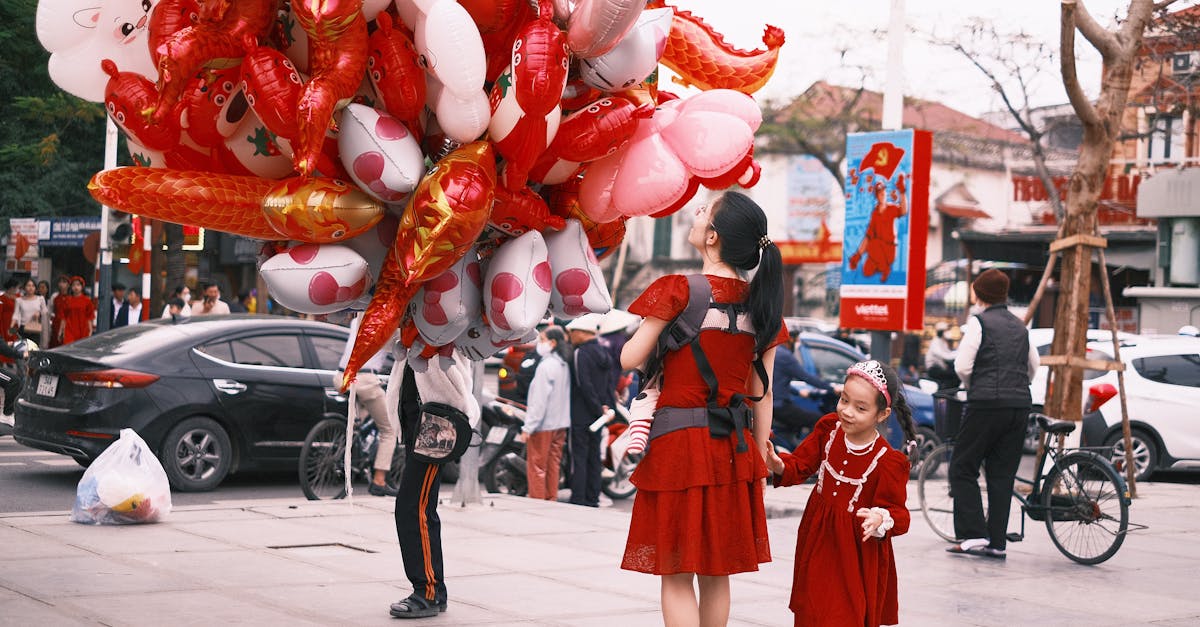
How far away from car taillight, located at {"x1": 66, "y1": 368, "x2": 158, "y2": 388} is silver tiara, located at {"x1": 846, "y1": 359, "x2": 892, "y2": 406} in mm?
7351

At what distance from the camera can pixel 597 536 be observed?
928 cm

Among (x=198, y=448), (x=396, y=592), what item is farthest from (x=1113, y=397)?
(x=396, y=592)

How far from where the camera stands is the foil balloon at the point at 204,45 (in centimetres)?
472

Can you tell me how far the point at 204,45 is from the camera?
477cm

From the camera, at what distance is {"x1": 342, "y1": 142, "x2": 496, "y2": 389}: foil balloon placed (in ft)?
16.0

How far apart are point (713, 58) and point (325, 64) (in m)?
1.81

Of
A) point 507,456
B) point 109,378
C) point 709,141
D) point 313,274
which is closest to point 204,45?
point 313,274

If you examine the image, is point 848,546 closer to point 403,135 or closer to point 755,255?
point 755,255

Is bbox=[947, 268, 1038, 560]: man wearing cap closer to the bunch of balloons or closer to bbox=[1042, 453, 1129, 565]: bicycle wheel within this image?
bbox=[1042, 453, 1129, 565]: bicycle wheel

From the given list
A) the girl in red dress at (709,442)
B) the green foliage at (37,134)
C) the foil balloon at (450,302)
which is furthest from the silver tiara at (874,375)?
the green foliage at (37,134)

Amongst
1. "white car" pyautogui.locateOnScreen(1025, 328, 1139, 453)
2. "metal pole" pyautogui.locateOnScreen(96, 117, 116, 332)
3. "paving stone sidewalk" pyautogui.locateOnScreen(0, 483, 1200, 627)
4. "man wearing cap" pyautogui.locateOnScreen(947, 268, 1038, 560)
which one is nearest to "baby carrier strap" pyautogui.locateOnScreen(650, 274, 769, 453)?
"paving stone sidewalk" pyautogui.locateOnScreen(0, 483, 1200, 627)

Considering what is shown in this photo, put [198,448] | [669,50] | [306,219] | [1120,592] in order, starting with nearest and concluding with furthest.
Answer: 1. [306,219]
2. [669,50]
3. [1120,592]
4. [198,448]

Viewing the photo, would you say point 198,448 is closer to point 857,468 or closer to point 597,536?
point 597,536

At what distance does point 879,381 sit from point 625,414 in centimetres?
772
